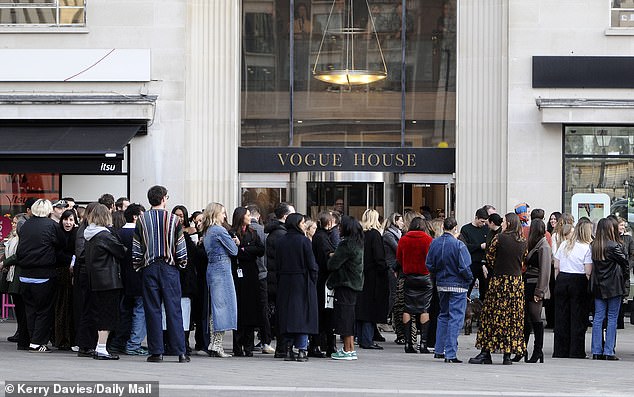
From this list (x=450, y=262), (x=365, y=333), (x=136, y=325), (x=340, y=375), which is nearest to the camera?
(x=340, y=375)

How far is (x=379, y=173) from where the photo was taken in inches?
880

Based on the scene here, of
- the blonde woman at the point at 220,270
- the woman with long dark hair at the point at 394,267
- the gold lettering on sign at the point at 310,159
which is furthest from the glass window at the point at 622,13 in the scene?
the blonde woman at the point at 220,270

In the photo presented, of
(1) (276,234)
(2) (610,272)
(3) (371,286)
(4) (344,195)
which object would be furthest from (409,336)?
(4) (344,195)

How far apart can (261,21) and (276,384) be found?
12448 mm

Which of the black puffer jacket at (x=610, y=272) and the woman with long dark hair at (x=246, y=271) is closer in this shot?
the woman with long dark hair at (x=246, y=271)

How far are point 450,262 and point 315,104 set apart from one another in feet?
30.1

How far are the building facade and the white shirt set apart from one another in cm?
614

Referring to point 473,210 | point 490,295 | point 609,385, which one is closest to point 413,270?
point 490,295

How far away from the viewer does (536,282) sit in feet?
48.1

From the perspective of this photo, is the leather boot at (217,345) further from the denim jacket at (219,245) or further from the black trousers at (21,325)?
the black trousers at (21,325)

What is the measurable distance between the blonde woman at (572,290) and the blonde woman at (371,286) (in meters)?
2.31

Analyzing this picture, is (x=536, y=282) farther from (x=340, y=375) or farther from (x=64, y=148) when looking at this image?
(x=64, y=148)

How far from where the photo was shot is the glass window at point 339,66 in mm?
22703

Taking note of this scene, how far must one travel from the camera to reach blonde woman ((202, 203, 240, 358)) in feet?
46.2
